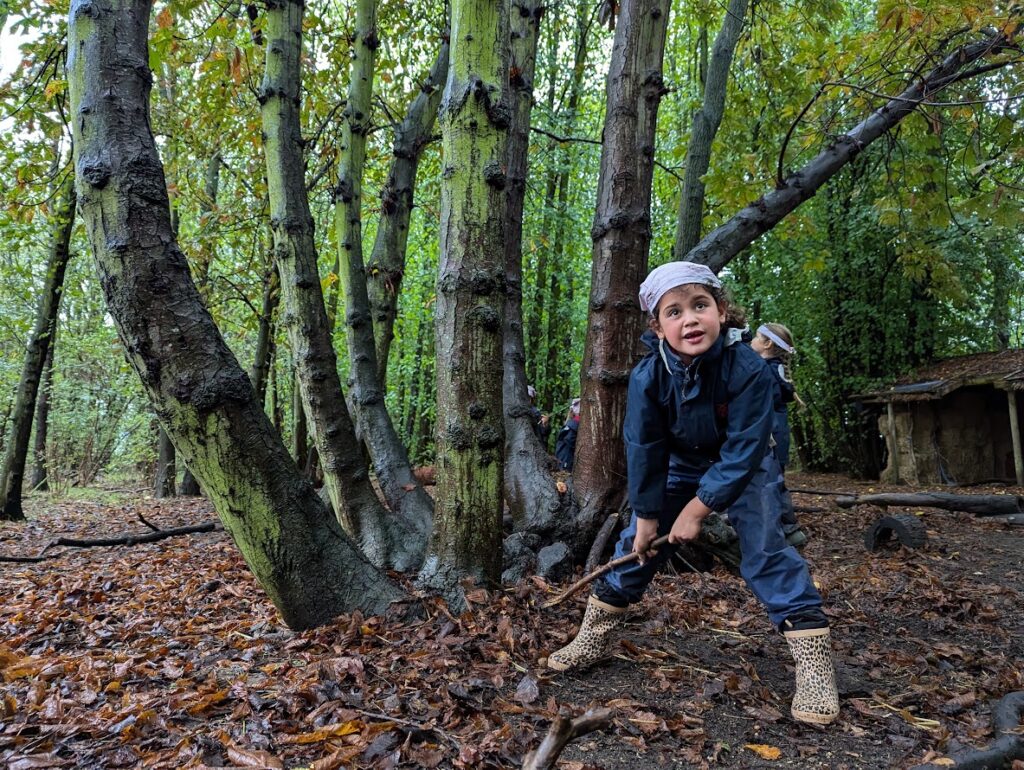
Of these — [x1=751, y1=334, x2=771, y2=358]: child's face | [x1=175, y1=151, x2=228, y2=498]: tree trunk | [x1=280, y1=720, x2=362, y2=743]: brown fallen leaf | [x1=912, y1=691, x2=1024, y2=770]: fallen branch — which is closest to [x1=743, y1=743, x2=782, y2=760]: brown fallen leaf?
[x1=912, y1=691, x2=1024, y2=770]: fallen branch

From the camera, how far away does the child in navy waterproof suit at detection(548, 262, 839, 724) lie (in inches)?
93.1

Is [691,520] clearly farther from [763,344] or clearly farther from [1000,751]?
[763,344]

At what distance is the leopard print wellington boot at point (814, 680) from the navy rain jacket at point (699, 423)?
565 mm

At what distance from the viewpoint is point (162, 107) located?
29.8 ft

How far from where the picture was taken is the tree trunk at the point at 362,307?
177 inches

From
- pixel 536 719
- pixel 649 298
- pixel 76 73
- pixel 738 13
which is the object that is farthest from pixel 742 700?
pixel 738 13

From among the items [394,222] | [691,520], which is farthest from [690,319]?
[394,222]

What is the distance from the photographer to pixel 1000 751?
1958 mm

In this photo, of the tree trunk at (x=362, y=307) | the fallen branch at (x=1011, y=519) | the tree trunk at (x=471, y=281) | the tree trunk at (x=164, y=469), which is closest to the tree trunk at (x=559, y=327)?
the tree trunk at (x=164, y=469)

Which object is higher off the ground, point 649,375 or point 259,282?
point 259,282

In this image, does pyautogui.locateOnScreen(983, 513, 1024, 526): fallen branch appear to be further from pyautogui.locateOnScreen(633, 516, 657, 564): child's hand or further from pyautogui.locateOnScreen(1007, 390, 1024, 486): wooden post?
pyautogui.locateOnScreen(633, 516, 657, 564): child's hand

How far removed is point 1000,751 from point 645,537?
129cm

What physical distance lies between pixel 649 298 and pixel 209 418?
5.90ft

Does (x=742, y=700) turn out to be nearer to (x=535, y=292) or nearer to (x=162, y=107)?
(x=162, y=107)
